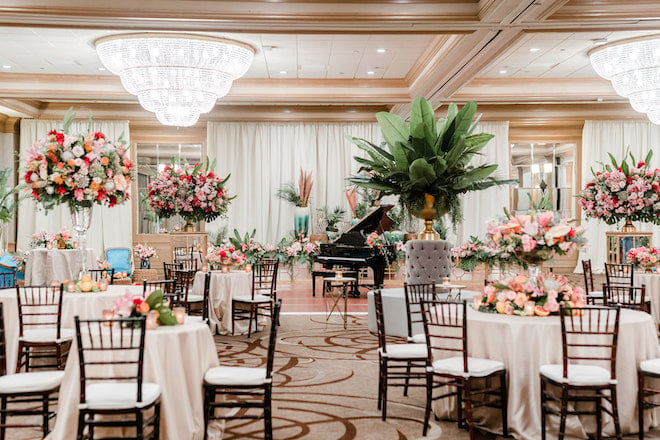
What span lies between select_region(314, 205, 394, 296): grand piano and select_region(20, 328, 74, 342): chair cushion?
23.2 ft

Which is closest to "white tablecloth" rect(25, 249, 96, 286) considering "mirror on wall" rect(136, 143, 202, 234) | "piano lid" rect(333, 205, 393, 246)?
"piano lid" rect(333, 205, 393, 246)

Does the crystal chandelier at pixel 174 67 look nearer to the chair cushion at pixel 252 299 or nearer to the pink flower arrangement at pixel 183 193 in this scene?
the pink flower arrangement at pixel 183 193

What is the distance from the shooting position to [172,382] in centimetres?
425

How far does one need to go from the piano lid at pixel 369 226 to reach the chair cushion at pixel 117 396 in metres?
8.54

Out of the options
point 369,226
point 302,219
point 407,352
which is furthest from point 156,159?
point 407,352

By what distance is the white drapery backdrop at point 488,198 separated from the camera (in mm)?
17172

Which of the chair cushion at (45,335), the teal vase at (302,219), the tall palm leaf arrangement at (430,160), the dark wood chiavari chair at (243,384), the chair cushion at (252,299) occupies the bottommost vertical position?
the dark wood chiavari chair at (243,384)

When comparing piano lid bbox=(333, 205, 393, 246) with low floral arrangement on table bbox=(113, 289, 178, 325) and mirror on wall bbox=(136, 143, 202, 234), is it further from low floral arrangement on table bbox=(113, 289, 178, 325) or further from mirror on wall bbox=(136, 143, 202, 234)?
low floral arrangement on table bbox=(113, 289, 178, 325)

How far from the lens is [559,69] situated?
13062 mm

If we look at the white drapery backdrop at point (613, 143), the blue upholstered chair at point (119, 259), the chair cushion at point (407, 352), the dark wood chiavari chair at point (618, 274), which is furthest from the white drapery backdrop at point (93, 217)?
the chair cushion at point (407, 352)

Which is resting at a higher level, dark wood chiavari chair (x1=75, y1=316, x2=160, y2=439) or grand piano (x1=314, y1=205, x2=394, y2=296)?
grand piano (x1=314, y1=205, x2=394, y2=296)

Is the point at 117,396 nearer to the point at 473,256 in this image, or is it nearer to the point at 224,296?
the point at 224,296

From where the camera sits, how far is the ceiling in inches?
318

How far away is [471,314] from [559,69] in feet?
30.3
